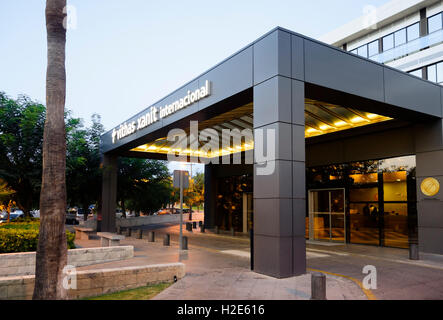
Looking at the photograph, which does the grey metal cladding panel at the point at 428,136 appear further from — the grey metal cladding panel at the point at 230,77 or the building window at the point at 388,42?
the building window at the point at 388,42

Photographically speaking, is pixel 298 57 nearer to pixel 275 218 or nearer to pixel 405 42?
pixel 275 218

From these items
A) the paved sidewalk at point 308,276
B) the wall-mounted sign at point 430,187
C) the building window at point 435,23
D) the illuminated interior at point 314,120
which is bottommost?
the paved sidewalk at point 308,276

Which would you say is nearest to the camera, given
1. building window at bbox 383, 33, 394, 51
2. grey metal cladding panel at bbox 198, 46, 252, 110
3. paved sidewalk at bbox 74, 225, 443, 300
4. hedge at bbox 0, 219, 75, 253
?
paved sidewalk at bbox 74, 225, 443, 300

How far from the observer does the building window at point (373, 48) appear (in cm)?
3238

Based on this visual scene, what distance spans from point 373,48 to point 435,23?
20.2 feet

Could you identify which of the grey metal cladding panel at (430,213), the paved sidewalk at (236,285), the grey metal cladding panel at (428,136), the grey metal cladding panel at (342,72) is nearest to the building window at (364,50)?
the grey metal cladding panel at (428,136)

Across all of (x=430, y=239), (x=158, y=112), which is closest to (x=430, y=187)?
(x=430, y=239)

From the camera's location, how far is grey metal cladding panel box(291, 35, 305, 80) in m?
10.4

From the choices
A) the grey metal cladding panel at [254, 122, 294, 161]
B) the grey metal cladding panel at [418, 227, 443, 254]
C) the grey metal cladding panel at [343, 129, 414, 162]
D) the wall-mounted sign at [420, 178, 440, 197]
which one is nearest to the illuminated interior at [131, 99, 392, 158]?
the grey metal cladding panel at [343, 129, 414, 162]

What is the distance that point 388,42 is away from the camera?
3105 centimetres

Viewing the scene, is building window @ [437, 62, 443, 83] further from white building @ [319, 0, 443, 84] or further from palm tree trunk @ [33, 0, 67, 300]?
palm tree trunk @ [33, 0, 67, 300]

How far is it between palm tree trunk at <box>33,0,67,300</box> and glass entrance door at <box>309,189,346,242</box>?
1511 centimetres

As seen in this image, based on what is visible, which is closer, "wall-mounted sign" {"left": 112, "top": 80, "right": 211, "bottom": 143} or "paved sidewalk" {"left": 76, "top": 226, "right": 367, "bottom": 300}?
"paved sidewalk" {"left": 76, "top": 226, "right": 367, "bottom": 300}

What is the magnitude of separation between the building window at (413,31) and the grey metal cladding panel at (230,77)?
22.9 meters
